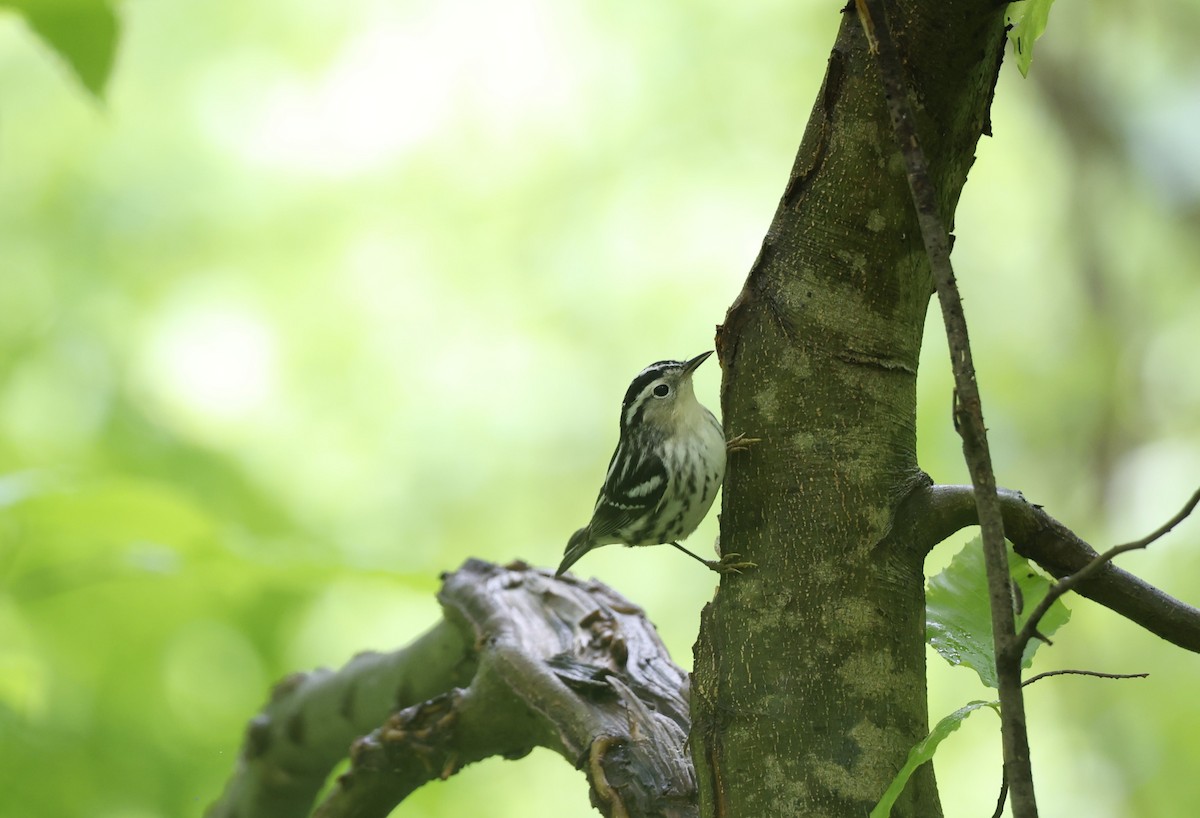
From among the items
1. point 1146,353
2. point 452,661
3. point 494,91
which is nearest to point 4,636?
point 452,661

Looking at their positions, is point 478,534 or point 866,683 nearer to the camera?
point 866,683

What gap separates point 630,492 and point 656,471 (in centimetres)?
12

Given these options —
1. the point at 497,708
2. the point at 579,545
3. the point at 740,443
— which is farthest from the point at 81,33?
the point at 579,545

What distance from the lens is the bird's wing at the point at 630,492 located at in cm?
251

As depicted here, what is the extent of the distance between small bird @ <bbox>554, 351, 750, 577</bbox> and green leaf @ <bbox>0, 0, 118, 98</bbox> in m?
1.44

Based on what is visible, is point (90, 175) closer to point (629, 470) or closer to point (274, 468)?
point (274, 468)

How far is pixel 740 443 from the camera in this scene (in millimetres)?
1479

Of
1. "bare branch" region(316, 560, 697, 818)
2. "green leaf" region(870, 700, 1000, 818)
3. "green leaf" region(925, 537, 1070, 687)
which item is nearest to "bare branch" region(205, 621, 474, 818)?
"bare branch" region(316, 560, 697, 818)

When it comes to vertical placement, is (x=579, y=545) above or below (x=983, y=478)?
above

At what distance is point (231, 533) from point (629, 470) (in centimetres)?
93

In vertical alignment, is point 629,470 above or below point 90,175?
below

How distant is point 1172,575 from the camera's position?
406 cm

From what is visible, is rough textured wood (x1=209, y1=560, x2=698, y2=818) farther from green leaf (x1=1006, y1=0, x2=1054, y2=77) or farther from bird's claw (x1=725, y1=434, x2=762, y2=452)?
green leaf (x1=1006, y1=0, x2=1054, y2=77)

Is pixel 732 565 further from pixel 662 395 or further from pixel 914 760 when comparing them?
pixel 662 395
